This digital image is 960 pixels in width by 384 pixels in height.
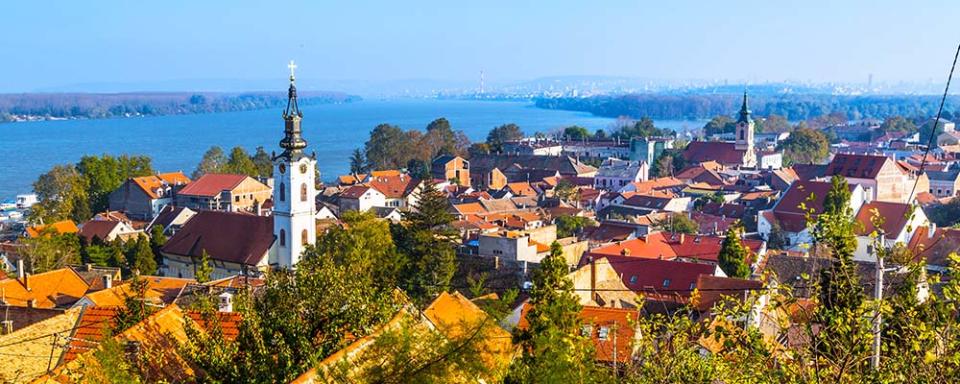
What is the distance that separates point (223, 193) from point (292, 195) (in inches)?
497

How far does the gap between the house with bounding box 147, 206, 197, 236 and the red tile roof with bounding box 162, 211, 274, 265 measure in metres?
4.47

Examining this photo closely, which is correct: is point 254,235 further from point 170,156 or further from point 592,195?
point 170,156

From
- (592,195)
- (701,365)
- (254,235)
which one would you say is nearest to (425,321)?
(701,365)

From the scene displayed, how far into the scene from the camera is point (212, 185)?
3241 centimetres

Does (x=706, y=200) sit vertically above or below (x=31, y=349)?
below

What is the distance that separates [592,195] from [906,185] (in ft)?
39.5

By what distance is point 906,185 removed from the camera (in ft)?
A: 124

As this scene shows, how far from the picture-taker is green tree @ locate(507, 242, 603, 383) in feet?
18.4

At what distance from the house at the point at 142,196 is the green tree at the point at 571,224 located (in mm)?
13653

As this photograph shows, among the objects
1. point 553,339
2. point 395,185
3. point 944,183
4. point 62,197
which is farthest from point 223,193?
point 944,183

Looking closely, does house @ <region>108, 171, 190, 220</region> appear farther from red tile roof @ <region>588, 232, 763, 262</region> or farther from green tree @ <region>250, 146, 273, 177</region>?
red tile roof @ <region>588, 232, 763, 262</region>

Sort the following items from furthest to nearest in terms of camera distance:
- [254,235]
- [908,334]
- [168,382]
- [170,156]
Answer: [170,156] → [254,235] → [168,382] → [908,334]

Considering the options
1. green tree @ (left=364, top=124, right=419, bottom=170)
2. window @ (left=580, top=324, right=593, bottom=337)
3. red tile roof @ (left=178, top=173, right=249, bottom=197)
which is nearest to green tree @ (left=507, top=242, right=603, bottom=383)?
window @ (left=580, top=324, right=593, bottom=337)

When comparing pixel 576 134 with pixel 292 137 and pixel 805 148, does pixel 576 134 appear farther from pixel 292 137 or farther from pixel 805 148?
pixel 292 137
